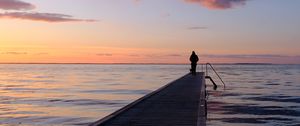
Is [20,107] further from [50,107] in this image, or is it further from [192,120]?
[192,120]

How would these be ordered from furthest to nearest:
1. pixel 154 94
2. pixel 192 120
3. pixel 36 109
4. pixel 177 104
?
pixel 36 109 < pixel 154 94 < pixel 177 104 < pixel 192 120

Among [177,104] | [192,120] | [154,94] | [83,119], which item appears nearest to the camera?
[192,120]

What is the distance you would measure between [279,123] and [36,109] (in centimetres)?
1209

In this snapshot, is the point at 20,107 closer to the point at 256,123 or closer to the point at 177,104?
the point at 177,104

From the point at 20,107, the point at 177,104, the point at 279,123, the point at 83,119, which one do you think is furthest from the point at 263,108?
the point at 20,107

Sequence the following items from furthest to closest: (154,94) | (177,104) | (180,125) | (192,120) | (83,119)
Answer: (154,94) → (83,119) → (177,104) → (192,120) → (180,125)

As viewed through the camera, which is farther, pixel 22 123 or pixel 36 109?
pixel 36 109

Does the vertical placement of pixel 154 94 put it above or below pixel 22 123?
above

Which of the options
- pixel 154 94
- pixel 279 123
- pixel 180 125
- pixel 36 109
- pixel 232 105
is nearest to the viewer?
pixel 180 125

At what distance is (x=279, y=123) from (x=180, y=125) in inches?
294

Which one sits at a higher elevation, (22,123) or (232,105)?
(232,105)

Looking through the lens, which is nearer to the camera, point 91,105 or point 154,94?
point 154,94

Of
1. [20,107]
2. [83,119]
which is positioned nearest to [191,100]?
[83,119]

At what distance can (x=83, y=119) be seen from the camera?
1905 centimetres
